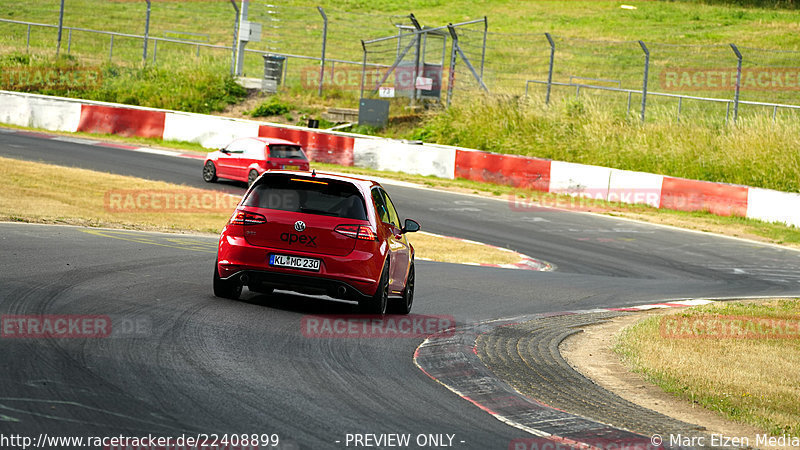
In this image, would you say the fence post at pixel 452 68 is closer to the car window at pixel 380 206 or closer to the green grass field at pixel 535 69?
the green grass field at pixel 535 69

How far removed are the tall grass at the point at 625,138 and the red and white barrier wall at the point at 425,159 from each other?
6.38 ft

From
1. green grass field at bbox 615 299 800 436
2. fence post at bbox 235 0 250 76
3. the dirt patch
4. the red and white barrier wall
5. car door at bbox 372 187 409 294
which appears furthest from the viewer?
fence post at bbox 235 0 250 76

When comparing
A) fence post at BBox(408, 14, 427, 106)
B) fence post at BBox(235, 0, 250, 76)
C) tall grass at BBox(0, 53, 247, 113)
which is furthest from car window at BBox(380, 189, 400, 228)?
tall grass at BBox(0, 53, 247, 113)

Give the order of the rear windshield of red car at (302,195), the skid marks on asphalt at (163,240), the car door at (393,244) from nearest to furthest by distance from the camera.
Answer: the rear windshield of red car at (302,195), the car door at (393,244), the skid marks on asphalt at (163,240)

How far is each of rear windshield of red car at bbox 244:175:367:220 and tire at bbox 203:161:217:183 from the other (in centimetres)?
1458

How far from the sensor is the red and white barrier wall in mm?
24125

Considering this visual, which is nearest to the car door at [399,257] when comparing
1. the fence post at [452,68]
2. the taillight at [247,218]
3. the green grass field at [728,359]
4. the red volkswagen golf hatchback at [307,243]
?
the red volkswagen golf hatchback at [307,243]

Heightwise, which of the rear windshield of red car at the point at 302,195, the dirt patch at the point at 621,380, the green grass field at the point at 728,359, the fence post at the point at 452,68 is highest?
the fence post at the point at 452,68

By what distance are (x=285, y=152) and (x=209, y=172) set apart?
2063 millimetres

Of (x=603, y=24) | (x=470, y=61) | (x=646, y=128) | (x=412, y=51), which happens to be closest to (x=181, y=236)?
(x=646, y=128)

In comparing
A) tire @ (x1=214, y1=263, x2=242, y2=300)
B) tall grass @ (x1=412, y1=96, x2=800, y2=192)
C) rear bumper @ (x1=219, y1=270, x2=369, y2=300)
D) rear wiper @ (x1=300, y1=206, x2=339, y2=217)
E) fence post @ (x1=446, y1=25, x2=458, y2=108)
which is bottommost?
tire @ (x1=214, y1=263, x2=242, y2=300)

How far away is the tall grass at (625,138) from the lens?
25.9 meters

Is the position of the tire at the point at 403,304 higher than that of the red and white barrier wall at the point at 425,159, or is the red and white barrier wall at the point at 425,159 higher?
the red and white barrier wall at the point at 425,159

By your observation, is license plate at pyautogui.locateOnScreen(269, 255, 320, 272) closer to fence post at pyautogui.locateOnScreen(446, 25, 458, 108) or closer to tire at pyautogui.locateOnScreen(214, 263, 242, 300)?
tire at pyautogui.locateOnScreen(214, 263, 242, 300)
